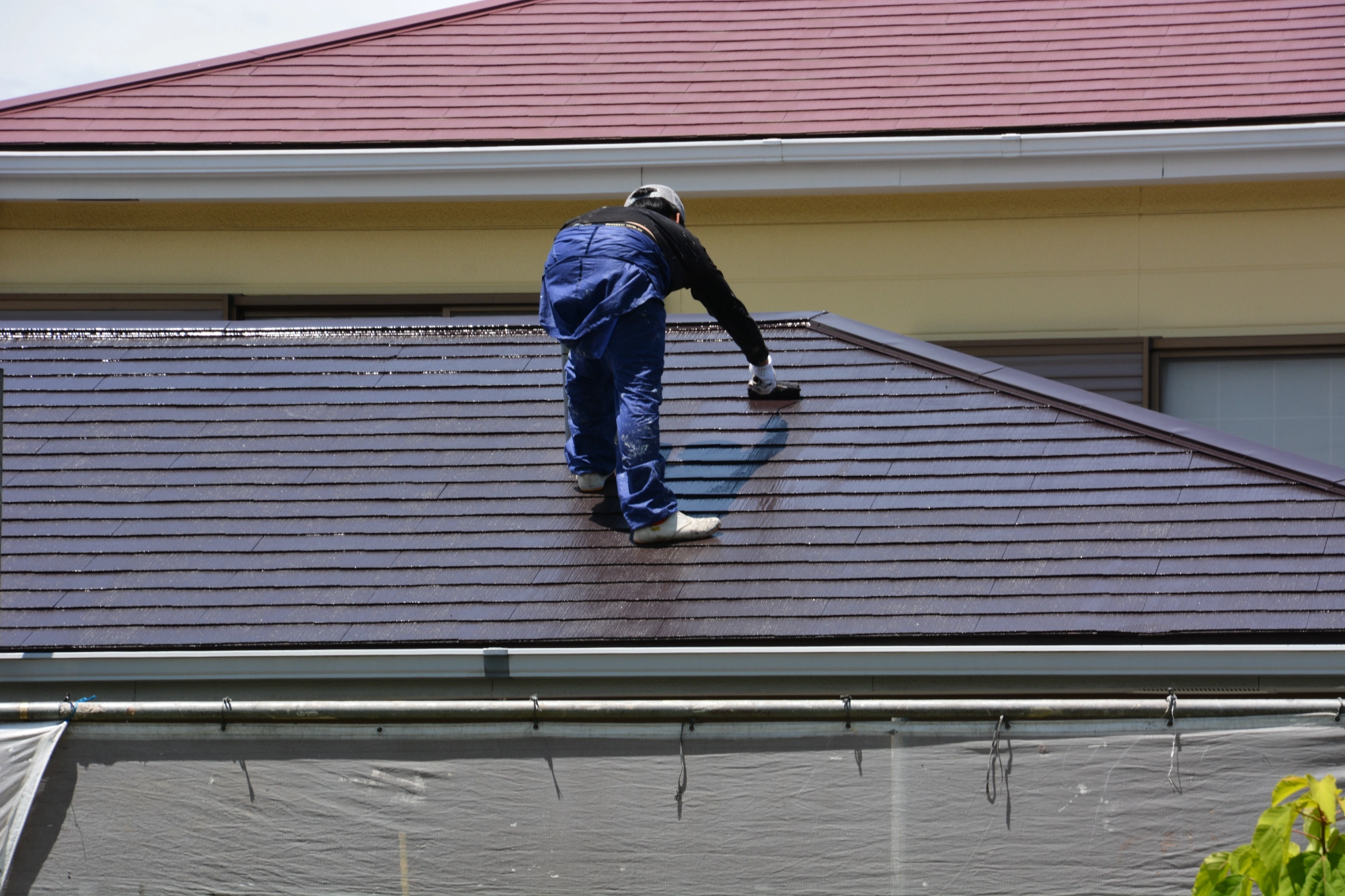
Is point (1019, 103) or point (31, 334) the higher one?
point (1019, 103)

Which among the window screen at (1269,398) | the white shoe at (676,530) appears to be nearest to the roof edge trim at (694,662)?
the white shoe at (676,530)

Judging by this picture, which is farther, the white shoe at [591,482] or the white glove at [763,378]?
the white glove at [763,378]

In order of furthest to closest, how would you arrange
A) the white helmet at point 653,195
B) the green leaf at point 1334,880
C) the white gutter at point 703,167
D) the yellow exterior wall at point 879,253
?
the yellow exterior wall at point 879,253
the white gutter at point 703,167
the white helmet at point 653,195
the green leaf at point 1334,880

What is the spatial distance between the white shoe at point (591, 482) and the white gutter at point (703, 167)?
2.93m

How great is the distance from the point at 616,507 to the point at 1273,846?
3.08m

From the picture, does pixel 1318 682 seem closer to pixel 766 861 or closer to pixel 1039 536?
pixel 1039 536

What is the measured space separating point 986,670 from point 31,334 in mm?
5242

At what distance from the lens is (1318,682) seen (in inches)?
176

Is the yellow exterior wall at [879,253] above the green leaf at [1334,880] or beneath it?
above

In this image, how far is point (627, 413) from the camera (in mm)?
5453

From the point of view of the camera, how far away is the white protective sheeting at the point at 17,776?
4254 millimetres

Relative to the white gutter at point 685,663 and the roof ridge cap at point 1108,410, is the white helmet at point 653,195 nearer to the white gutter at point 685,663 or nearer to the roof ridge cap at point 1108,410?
the roof ridge cap at point 1108,410

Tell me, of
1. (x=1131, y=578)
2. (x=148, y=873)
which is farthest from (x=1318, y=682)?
(x=148, y=873)

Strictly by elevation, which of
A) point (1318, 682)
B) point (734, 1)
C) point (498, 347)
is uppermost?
point (734, 1)
